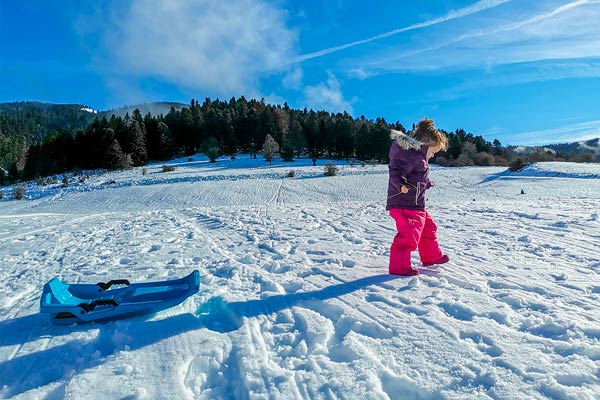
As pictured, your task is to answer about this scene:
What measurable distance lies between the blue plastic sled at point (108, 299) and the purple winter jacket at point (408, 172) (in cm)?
247

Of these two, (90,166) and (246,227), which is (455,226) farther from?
(90,166)

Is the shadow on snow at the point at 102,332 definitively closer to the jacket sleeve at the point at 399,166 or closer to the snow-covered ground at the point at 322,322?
the snow-covered ground at the point at 322,322

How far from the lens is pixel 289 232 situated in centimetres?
724

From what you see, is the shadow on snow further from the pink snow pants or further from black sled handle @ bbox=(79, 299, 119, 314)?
the pink snow pants

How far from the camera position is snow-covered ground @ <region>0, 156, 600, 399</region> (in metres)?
2.25

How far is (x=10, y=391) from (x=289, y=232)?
17.2 ft

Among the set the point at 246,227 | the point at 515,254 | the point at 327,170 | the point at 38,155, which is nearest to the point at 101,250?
the point at 246,227

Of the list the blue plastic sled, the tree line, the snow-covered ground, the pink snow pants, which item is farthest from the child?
the tree line

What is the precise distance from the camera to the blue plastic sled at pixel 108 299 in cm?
315

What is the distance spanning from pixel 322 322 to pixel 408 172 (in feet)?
7.22

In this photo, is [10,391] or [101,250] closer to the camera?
[10,391]

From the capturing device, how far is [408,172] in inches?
Result: 173

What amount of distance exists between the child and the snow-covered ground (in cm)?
30

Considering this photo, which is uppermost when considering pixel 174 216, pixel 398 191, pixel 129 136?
pixel 129 136
